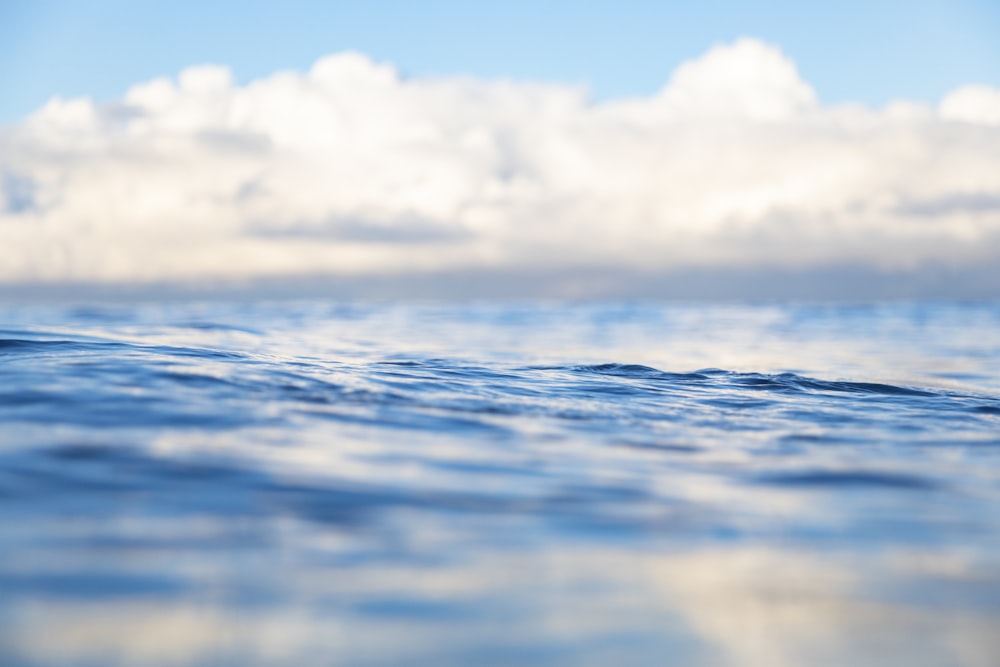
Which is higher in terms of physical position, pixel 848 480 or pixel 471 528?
pixel 848 480

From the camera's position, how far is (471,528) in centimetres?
537

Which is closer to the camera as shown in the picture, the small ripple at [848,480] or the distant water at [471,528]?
the distant water at [471,528]

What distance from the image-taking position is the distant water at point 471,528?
3.74 m

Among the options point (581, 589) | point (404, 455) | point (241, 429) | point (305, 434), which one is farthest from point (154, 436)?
point (581, 589)

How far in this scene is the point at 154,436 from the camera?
759 centimetres

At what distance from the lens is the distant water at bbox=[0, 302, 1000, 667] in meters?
3.74

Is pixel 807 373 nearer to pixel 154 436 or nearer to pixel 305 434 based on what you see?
pixel 305 434

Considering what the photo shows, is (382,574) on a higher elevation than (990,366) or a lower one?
lower

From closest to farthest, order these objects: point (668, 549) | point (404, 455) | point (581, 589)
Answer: point (581, 589)
point (668, 549)
point (404, 455)

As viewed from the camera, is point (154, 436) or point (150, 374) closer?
point (154, 436)

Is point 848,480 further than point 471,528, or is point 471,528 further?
point 848,480

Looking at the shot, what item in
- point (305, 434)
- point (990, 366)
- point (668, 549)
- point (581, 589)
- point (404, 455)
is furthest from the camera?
point (990, 366)

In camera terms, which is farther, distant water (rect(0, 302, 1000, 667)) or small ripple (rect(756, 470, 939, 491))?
small ripple (rect(756, 470, 939, 491))

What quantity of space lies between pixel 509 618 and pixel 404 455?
3683 mm
